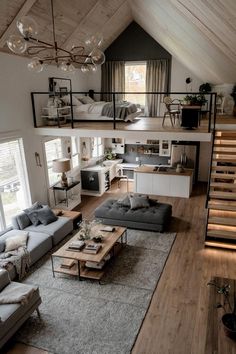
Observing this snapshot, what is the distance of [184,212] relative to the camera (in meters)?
8.04

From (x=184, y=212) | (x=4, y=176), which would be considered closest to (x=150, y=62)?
(x=184, y=212)

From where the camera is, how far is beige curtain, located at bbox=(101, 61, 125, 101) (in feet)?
33.1

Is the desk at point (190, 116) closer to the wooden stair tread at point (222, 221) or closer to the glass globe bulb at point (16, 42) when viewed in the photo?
the wooden stair tread at point (222, 221)

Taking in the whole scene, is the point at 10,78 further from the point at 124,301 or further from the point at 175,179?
the point at 175,179

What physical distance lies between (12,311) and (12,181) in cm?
325

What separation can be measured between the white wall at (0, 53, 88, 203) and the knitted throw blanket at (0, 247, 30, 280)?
2003mm

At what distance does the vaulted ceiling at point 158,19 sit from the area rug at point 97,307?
402 cm

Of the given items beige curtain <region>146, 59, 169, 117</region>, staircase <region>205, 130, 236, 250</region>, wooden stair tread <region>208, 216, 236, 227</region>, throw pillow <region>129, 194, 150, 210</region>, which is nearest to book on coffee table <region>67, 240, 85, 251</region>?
throw pillow <region>129, 194, 150, 210</region>

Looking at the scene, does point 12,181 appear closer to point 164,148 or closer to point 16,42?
point 16,42

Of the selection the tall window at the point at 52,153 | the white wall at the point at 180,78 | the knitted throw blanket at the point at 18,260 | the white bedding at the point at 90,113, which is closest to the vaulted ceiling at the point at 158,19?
the white bedding at the point at 90,113

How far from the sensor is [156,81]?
32.2 feet

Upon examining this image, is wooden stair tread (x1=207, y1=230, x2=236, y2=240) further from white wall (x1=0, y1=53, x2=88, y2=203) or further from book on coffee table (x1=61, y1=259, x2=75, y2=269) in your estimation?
white wall (x1=0, y1=53, x2=88, y2=203)

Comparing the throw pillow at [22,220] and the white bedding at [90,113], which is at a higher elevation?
the white bedding at [90,113]

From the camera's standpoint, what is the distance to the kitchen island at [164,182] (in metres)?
9.12
